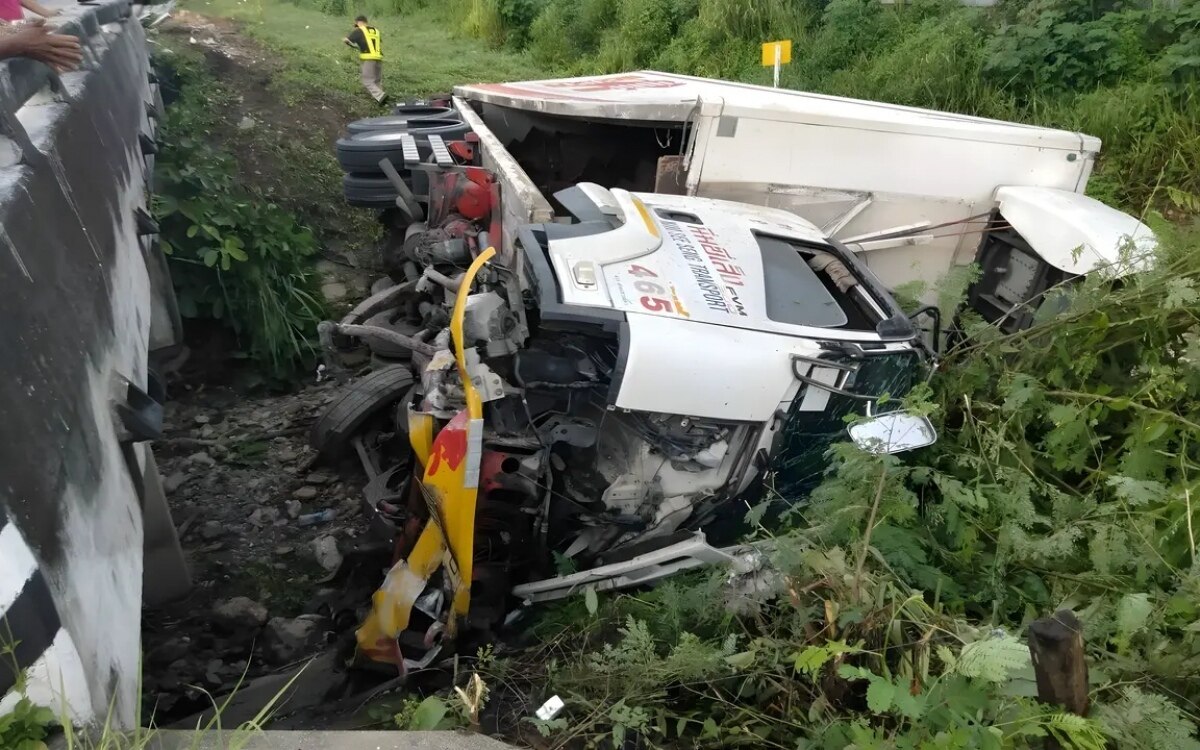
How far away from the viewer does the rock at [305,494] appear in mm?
4188

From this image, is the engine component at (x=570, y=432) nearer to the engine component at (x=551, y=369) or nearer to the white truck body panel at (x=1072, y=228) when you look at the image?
the engine component at (x=551, y=369)

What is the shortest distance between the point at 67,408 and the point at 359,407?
2.15 m

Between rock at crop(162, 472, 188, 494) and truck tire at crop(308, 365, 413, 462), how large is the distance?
2.94 feet

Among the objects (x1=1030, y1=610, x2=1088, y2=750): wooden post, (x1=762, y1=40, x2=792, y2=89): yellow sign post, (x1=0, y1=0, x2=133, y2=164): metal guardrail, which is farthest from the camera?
(x1=762, y1=40, x2=792, y2=89): yellow sign post

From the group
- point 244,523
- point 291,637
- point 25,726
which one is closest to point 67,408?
point 25,726

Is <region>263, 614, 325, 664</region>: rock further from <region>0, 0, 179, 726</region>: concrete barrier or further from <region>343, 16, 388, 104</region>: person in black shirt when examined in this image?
<region>343, 16, 388, 104</region>: person in black shirt

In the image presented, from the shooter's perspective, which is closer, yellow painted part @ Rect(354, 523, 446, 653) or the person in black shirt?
yellow painted part @ Rect(354, 523, 446, 653)

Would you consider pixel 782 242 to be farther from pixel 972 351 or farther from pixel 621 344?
pixel 621 344

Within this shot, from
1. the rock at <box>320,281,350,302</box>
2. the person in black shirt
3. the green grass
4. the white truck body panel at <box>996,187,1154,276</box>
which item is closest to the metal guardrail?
the rock at <box>320,281,350,302</box>

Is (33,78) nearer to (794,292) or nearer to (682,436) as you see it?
(682,436)

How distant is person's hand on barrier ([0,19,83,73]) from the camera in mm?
2215

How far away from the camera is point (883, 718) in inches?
82.4

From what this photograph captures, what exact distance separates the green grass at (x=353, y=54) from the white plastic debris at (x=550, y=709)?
7.74 metres

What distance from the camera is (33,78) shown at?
7.61 ft
